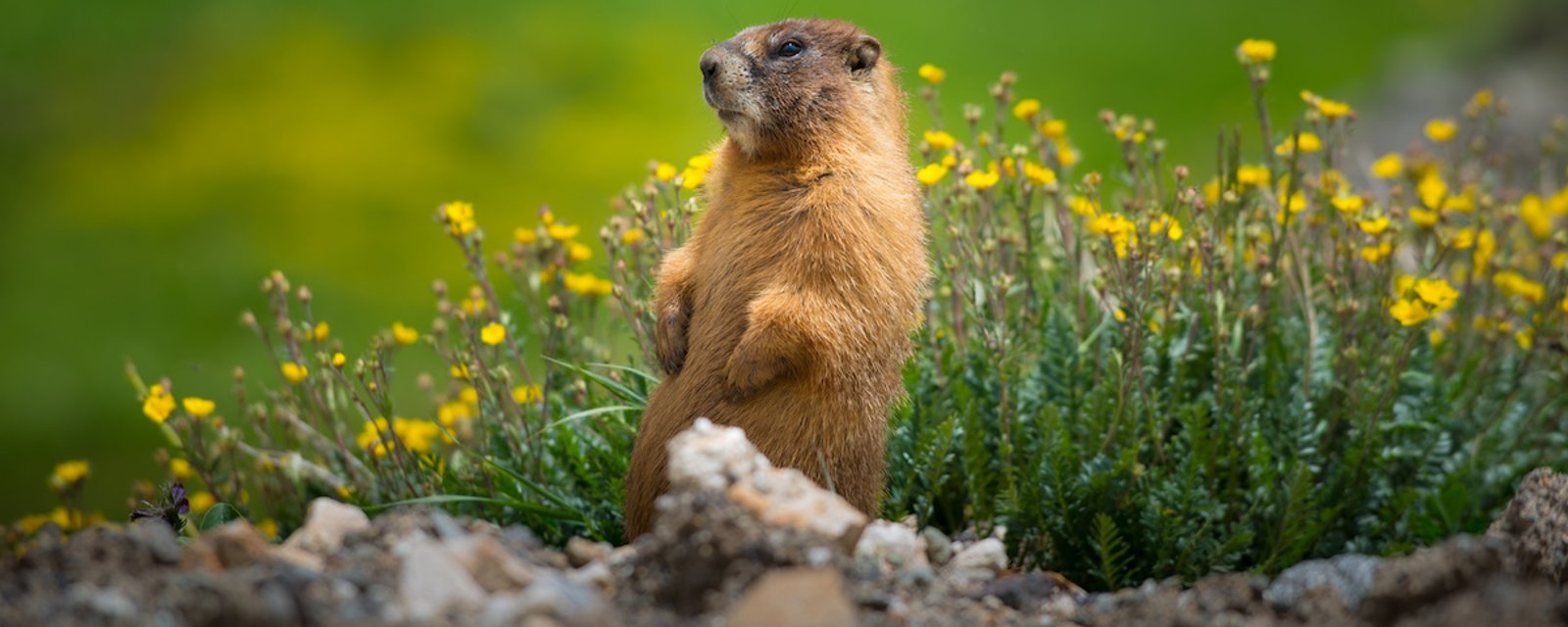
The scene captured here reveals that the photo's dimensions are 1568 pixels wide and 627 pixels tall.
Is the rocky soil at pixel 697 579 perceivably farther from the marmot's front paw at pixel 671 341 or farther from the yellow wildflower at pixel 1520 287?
the yellow wildflower at pixel 1520 287

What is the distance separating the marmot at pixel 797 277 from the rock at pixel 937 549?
0.16 metres

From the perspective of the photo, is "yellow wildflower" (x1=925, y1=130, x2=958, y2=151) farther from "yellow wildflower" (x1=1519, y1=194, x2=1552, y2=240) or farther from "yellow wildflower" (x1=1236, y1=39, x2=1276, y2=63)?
"yellow wildflower" (x1=1519, y1=194, x2=1552, y2=240)

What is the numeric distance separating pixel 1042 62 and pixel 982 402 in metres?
5.03

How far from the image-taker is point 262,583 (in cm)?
220

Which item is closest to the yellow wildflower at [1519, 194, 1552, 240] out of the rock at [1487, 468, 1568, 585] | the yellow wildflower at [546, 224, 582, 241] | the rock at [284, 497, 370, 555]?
the rock at [1487, 468, 1568, 585]

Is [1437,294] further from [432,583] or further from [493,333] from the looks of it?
[432,583]

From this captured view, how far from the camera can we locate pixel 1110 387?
3699 mm

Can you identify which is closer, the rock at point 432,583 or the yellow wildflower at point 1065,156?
the rock at point 432,583

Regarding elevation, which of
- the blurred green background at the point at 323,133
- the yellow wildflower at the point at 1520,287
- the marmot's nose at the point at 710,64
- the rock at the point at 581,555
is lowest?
the rock at the point at 581,555

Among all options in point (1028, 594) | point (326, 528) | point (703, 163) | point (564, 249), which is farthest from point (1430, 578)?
point (564, 249)

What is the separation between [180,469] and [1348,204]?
3281mm

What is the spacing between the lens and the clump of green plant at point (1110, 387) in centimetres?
363

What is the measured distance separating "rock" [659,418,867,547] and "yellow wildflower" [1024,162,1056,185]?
4.46 ft

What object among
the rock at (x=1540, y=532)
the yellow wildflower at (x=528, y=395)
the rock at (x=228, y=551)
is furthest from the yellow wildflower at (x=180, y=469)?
the rock at (x=1540, y=532)
